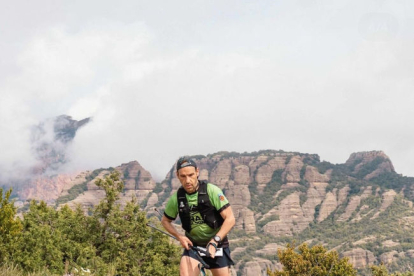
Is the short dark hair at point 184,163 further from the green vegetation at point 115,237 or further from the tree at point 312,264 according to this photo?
the tree at point 312,264

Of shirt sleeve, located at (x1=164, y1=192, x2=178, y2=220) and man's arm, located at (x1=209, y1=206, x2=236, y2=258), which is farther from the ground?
shirt sleeve, located at (x1=164, y1=192, x2=178, y2=220)

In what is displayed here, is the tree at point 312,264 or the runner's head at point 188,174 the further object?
the tree at point 312,264

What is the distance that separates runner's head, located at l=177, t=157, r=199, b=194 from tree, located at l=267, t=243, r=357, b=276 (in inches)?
1360

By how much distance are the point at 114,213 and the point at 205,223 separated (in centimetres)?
2754

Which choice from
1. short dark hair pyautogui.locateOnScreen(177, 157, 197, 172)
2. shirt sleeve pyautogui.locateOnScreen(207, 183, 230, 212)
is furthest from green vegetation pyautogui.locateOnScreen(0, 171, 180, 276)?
shirt sleeve pyautogui.locateOnScreen(207, 183, 230, 212)

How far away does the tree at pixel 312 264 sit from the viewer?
38594 mm

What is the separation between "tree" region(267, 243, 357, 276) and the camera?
38.6 meters

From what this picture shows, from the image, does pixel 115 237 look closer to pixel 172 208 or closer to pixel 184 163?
pixel 172 208

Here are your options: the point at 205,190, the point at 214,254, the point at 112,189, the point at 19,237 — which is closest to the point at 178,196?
the point at 205,190

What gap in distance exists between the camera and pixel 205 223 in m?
6.61

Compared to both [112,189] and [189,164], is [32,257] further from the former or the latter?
[189,164]

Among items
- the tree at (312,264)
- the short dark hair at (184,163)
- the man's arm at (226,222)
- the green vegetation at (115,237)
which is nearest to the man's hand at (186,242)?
the man's arm at (226,222)

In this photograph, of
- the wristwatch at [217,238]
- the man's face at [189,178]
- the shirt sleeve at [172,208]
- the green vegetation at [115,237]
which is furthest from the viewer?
the green vegetation at [115,237]

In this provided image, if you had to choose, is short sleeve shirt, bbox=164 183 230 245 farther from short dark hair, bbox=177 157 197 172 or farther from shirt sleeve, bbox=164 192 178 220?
short dark hair, bbox=177 157 197 172
